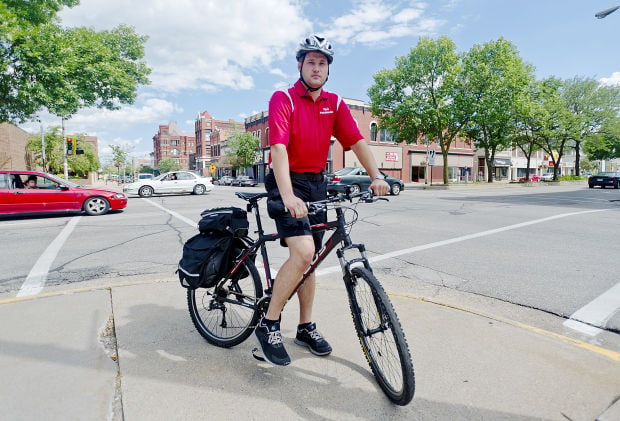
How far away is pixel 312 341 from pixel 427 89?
33.8 meters

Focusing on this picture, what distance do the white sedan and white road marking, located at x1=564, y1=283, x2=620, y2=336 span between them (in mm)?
21881

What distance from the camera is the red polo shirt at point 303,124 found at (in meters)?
2.33

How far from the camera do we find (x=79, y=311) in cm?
346

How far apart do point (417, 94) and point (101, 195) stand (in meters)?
28.0

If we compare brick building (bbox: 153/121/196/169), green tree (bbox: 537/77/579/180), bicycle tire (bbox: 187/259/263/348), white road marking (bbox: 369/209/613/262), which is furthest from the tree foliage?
brick building (bbox: 153/121/196/169)

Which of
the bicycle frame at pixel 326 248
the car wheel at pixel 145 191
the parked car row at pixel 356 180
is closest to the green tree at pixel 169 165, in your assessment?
the car wheel at pixel 145 191

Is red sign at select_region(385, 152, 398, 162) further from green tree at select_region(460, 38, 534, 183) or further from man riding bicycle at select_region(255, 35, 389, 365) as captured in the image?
man riding bicycle at select_region(255, 35, 389, 365)

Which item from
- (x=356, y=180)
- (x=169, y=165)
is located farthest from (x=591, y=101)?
(x=169, y=165)

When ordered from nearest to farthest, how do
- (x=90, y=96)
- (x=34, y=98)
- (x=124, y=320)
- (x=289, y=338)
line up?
(x=289, y=338) → (x=124, y=320) → (x=34, y=98) → (x=90, y=96)

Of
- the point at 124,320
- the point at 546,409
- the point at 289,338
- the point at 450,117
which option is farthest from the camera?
the point at 450,117

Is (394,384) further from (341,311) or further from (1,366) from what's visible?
(1,366)

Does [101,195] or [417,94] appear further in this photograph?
[417,94]

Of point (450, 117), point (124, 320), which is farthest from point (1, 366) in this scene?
point (450, 117)

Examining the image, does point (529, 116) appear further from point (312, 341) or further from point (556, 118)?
point (312, 341)
